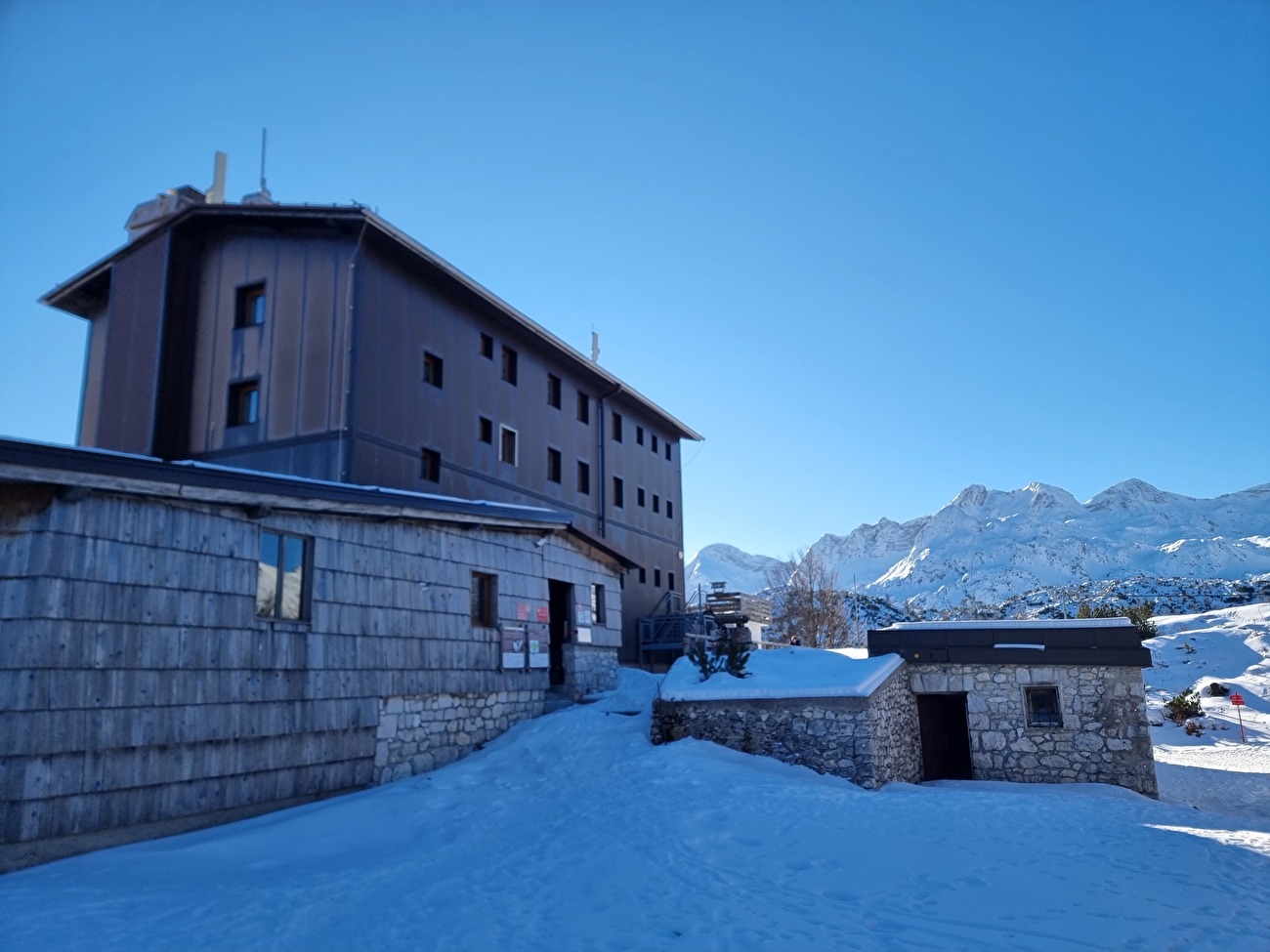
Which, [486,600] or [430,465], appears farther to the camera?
[430,465]

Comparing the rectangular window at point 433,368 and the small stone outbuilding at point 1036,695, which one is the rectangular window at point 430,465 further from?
the small stone outbuilding at point 1036,695

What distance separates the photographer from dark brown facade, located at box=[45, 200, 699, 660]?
19.9m

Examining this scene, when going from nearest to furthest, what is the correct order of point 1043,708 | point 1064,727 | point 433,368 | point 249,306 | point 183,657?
point 183,657
point 1064,727
point 1043,708
point 249,306
point 433,368

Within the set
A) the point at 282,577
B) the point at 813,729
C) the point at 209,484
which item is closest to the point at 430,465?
the point at 282,577

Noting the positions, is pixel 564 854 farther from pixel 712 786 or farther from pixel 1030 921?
pixel 1030 921

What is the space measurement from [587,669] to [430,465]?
6.46m

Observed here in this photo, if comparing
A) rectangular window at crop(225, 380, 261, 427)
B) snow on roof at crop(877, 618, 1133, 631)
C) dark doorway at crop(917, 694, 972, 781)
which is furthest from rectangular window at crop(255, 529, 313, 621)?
dark doorway at crop(917, 694, 972, 781)


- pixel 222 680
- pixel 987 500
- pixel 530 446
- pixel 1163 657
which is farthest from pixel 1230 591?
pixel 987 500

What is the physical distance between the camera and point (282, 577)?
12.6 metres

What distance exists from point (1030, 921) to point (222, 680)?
951 cm

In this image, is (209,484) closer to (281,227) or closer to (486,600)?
(486,600)

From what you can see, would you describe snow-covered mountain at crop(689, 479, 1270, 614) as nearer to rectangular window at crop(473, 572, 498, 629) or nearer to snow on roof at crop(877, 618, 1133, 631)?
snow on roof at crop(877, 618, 1133, 631)

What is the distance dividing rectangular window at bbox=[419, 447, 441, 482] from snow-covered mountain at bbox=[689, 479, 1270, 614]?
7246 centimetres

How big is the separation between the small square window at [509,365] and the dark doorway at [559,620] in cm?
766
